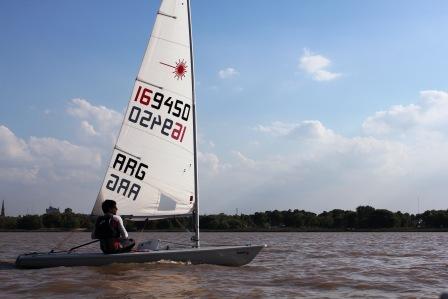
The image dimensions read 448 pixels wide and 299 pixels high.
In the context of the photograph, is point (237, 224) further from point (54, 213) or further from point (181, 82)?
point (181, 82)

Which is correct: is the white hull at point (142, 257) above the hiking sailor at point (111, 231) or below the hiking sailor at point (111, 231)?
below

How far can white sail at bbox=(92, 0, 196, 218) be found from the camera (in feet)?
54.0

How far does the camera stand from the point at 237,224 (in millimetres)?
115188

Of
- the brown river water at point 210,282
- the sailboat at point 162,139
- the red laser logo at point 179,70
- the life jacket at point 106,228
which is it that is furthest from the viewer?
the red laser logo at point 179,70

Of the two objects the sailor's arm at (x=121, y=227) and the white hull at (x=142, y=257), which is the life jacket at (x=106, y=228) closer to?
the sailor's arm at (x=121, y=227)

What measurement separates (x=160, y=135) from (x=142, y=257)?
3.59 meters

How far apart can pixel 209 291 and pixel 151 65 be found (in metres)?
7.34

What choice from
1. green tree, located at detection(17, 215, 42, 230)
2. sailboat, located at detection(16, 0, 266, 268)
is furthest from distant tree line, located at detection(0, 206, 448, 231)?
sailboat, located at detection(16, 0, 266, 268)

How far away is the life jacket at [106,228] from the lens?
14602mm

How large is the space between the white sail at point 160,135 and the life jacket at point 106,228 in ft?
5.04

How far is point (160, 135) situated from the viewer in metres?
16.7

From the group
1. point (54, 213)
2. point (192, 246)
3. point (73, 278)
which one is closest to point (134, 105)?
point (192, 246)

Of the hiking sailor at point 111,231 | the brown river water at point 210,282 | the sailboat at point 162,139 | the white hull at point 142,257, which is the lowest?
the brown river water at point 210,282

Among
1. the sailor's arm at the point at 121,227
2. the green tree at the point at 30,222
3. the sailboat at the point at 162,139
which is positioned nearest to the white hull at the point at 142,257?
the sailboat at the point at 162,139
